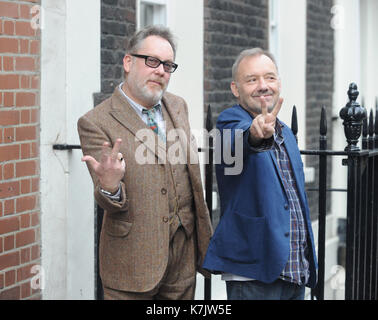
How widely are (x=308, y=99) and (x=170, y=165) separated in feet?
20.9

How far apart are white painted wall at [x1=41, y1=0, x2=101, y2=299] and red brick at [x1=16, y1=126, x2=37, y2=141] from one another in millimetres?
75

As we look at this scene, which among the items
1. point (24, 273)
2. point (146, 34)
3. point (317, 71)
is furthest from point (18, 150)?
point (317, 71)

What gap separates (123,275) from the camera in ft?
10.8

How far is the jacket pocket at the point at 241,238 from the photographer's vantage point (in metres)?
3.28

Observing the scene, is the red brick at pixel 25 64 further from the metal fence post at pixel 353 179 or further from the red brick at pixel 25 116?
the metal fence post at pixel 353 179

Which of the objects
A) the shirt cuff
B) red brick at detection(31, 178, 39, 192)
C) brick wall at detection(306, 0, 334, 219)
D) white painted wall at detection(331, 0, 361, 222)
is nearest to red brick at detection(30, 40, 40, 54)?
red brick at detection(31, 178, 39, 192)

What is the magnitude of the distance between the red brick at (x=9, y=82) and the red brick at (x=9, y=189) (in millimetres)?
539

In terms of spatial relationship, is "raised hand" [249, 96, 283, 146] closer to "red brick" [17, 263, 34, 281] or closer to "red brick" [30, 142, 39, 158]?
"red brick" [30, 142, 39, 158]

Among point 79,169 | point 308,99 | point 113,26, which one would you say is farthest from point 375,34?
point 79,169

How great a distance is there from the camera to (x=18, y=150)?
4.13m

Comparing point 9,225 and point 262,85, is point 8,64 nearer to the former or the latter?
point 9,225

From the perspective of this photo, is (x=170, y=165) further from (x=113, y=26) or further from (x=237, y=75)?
(x=113, y=26)

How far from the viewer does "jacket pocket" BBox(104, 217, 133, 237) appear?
3240 millimetres

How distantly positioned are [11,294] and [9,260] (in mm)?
194
